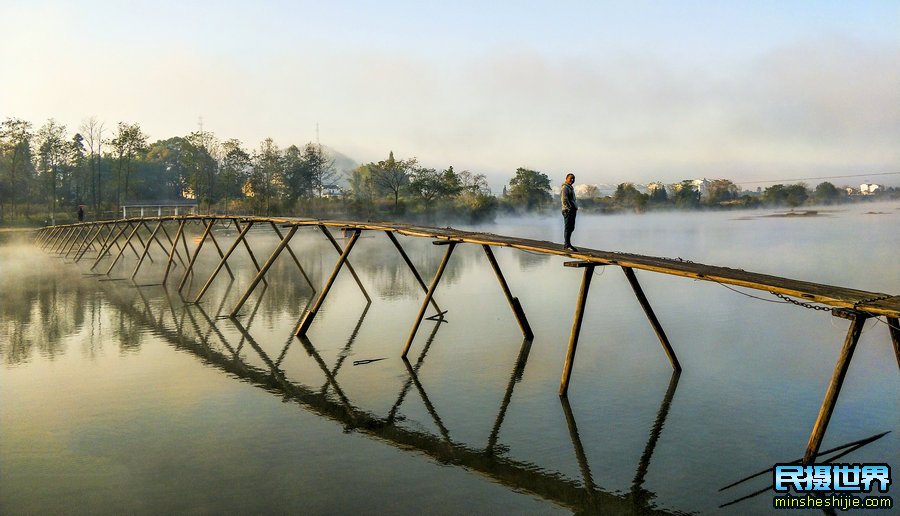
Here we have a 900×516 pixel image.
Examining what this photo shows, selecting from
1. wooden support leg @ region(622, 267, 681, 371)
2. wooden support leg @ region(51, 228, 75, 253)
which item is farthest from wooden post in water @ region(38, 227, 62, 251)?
wooden support leg @ region(622, 267, 681, 371)

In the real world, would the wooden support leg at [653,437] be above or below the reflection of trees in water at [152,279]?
below

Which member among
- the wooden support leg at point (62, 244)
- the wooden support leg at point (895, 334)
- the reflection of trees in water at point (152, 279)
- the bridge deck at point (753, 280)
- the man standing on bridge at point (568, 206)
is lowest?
the reflection of trees in water at point (152, 279)

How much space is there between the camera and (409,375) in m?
17.5

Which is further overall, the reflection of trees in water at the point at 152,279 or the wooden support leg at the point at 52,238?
the wooden support leg at the point at 52,238

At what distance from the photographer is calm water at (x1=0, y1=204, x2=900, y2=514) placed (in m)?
11.0

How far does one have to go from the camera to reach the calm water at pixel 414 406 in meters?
11.0

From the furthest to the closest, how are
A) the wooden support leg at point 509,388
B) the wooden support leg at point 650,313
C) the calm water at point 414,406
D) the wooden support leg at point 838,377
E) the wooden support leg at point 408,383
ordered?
the wooden support leg at point 650,313 < the wooden support leg at point 408,383 < the wooden support leg at point 509,388 < the calm water at point 414,406 < the wooden support leg at point 838,377

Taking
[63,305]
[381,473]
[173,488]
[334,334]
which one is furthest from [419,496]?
[63,305]

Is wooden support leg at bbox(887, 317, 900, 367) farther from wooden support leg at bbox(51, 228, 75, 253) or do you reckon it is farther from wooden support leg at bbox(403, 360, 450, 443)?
wooden support leg at bbox(51, 228, 75, 253)

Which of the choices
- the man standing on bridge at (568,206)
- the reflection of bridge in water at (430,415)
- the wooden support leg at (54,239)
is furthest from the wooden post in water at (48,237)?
the man standing on bridge at (568,206)

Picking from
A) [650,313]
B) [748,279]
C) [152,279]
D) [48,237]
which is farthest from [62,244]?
[748,279]

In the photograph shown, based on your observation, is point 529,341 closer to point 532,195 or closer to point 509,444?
point 509,444

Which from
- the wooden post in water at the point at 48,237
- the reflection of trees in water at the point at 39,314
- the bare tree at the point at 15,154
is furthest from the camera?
the bare tree at the point at 15,154

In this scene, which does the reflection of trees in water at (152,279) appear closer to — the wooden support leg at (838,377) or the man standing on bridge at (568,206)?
the man standing on bridge at (568,206)
